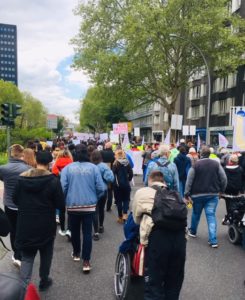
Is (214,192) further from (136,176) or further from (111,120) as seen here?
(111,120)

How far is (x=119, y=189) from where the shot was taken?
26.2 ft

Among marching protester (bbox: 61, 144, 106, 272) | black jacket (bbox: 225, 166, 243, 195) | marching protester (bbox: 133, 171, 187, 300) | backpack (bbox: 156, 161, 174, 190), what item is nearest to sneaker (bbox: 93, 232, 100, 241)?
marching protester (bbox: 61, 144, 106, 272)

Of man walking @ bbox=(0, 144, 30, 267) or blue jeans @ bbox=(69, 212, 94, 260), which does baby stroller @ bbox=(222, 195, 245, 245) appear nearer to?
blue jeans @ bbox=(69, 212, 94, 260)

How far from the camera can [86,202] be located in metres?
4.97

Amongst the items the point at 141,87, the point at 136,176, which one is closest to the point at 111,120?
the point at 141,87

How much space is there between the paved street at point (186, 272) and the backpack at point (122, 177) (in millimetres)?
1240

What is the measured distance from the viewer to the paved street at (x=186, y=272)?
4.49m

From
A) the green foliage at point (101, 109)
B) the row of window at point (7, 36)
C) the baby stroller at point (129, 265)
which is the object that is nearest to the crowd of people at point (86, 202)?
the baby stroller at point (129, 265)

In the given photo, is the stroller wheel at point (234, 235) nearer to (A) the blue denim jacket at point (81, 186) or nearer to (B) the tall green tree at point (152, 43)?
(A) the blue denim jacket at point (81, 186)

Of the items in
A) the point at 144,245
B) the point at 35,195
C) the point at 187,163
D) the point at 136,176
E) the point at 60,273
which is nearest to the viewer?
the point at 144,245

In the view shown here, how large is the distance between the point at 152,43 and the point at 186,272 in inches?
1063

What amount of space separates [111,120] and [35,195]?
58040mm

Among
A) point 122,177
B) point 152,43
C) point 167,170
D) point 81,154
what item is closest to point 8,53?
point 152,43

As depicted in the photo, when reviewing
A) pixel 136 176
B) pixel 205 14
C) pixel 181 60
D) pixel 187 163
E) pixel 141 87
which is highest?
pixel 205 14
